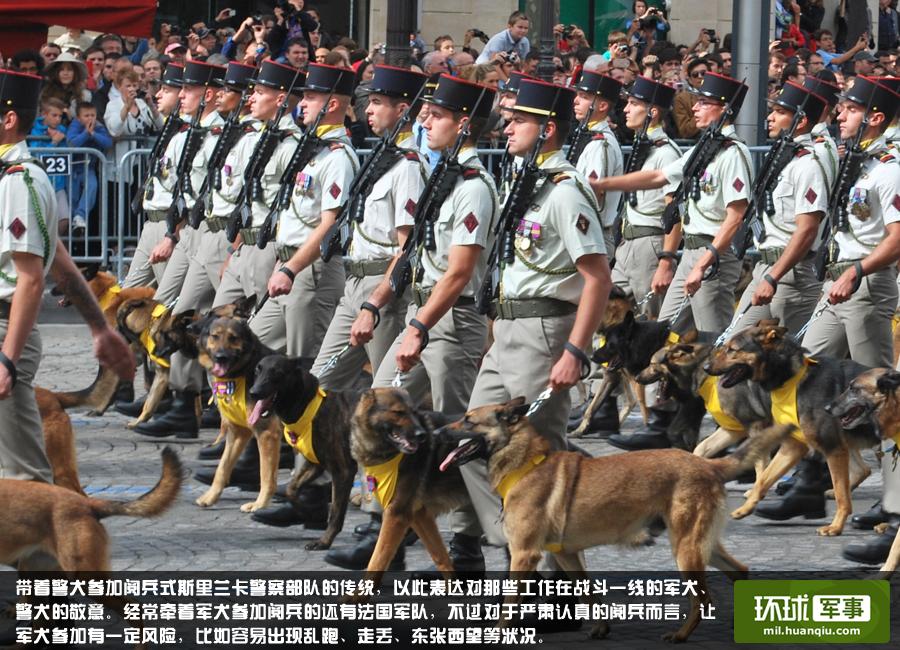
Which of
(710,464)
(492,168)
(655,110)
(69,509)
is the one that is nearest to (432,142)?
(710,464)

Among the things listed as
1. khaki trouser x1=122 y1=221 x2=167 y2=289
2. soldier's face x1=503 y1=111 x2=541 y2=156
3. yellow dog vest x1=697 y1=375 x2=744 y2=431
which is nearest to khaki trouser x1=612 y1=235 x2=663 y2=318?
yellow dog vest x1=697 y1=375 x2=744 y2=431

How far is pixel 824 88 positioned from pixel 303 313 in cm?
385

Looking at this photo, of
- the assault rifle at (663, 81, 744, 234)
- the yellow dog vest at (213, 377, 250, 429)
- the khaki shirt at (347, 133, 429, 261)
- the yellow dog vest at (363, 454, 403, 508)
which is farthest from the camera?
the assault rifle at (663, 81, 744, 234)

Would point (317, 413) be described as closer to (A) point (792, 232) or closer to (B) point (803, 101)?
(A) point (792, 232)

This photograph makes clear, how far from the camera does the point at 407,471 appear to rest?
8.11 meters

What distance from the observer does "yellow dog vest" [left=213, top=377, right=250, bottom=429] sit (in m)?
10.1

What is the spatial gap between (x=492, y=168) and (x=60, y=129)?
399 cm

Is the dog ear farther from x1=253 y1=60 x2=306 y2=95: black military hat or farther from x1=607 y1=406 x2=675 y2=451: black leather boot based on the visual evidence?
x1=253 y1=60 x2=306 y2=95: black military hat

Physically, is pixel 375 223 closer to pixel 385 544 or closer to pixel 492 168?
pixel 385 544

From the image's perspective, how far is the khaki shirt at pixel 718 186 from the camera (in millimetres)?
11859

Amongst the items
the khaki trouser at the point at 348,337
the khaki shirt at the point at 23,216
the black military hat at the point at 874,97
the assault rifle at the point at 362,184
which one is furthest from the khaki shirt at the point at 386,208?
the khaki shirt at the point at 23,216

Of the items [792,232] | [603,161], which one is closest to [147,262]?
[603,161]

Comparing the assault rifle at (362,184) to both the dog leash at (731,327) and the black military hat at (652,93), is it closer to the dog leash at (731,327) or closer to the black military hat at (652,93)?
the dog leash at (731,327)

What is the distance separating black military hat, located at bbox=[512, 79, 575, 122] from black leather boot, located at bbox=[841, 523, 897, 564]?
8.38 feet
